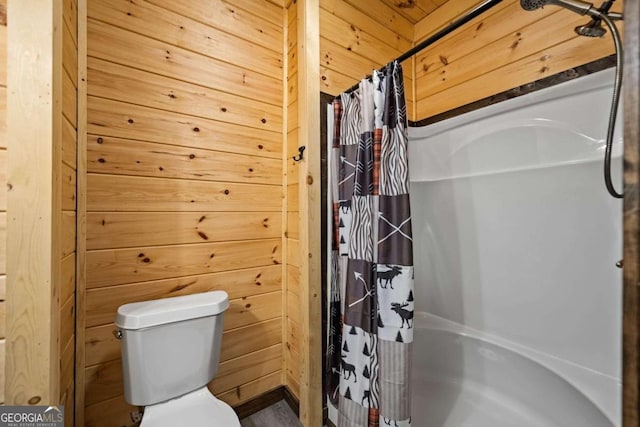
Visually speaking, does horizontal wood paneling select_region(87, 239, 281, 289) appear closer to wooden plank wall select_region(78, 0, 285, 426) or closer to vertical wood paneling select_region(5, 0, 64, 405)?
wooden plank wall select_region(78, 0, 285, 426)

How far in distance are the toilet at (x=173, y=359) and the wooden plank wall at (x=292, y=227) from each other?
44 centimetres

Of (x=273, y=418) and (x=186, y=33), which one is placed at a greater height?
(x=186, y=33)

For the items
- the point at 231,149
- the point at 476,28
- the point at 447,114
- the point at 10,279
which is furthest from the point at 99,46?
the point at 476,28

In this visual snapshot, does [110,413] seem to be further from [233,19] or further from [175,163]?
[233,19]

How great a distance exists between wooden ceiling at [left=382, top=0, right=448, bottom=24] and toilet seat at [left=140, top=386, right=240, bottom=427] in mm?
2365

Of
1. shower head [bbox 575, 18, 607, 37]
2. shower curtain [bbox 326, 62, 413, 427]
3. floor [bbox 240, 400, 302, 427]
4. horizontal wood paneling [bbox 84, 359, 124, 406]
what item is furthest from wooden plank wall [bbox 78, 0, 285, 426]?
shower head [bbox 575, 18, 607, 37]

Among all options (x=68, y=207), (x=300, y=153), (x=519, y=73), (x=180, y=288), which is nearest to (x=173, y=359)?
(x=180, y=288)

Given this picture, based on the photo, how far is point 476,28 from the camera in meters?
1.59

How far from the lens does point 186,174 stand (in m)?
1.23

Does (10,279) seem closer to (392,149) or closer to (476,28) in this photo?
(392,149)

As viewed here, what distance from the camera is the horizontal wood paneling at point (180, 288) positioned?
105 cm

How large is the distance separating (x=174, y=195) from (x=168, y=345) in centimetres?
64

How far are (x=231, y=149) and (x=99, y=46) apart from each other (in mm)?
632

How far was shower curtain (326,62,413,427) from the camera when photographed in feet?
3.29
